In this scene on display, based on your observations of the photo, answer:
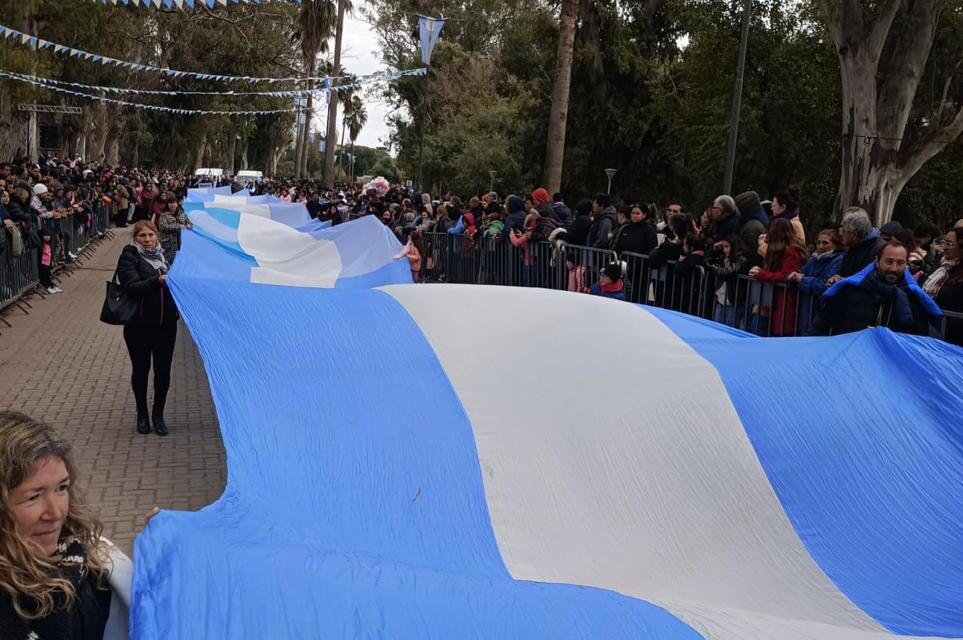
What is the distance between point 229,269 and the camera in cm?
1054

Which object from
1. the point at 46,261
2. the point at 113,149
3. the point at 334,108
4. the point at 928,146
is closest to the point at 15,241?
the point at 46,261

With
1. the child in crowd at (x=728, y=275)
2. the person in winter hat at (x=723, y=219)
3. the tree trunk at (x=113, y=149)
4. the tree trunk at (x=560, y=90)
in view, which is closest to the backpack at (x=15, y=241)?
the person in winter hat at (x=723, y=219)

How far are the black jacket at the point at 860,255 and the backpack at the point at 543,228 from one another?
5795mm

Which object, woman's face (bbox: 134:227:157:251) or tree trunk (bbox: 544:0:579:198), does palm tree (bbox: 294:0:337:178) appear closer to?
Result: tree trunk (bbox: 544:0:579:198)

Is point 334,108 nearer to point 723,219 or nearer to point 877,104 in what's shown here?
point 877,104

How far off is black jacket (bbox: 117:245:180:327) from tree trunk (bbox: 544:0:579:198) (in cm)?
1270

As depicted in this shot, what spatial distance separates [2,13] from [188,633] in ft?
80.7

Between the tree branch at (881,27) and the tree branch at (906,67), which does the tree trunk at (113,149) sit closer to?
the tree branch at (906,67)

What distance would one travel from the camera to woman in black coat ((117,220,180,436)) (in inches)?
302

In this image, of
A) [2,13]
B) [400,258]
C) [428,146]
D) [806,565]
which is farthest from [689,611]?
[428,146]

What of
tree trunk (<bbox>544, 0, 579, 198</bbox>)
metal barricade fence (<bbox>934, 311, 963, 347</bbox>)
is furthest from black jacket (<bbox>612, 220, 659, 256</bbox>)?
tree trunk (<bbox>544, 0, 579, 198</bbox>)

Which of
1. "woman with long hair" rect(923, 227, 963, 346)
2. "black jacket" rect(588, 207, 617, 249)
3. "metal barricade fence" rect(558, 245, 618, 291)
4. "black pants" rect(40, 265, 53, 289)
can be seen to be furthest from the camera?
"black pants" rect(40, 265, 53, 289)

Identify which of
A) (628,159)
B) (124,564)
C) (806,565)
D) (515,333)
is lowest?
(806,565)

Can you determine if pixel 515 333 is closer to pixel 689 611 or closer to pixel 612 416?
pixel 612 416
